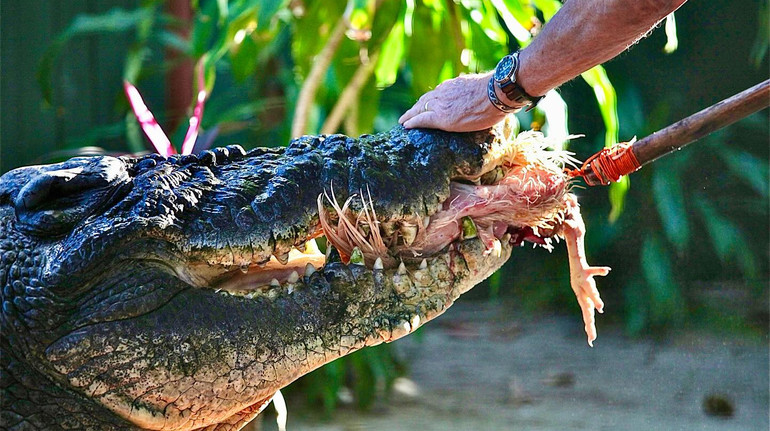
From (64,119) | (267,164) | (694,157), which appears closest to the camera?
(267,164)

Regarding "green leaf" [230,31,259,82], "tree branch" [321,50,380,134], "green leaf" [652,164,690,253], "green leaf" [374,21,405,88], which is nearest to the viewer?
"green leaf" [374,21,405,88]

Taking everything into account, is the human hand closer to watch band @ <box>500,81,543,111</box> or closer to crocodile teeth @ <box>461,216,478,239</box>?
watch band @ <box>500,81,543,111</box>

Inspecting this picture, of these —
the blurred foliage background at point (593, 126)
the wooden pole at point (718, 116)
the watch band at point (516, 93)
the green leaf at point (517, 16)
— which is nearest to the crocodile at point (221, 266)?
the watch band at point (516, 93)

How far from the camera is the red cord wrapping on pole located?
5.99ft

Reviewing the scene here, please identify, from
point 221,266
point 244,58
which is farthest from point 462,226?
point 244,58

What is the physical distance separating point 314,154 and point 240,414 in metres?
0.54

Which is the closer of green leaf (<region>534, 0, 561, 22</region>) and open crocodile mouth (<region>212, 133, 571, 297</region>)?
open crocodile mouth (<region>212, 133, 571, 297</region>)

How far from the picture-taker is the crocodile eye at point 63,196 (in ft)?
5.12

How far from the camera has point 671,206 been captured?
17.4 feet

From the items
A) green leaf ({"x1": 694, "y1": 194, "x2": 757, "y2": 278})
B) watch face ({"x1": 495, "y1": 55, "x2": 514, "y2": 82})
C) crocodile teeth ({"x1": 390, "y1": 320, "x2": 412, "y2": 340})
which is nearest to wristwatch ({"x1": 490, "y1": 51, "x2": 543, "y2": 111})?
watch face ({"x1": 495, "y1": 55, "x2": 514, "y2": 82})

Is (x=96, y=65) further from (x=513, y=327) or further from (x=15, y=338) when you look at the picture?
(x=15, y=338)

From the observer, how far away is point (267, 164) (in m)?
1.70

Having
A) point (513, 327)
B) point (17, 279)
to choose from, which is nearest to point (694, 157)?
point (513, 327)

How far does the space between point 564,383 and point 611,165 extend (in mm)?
3556
